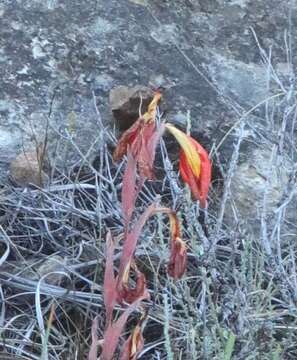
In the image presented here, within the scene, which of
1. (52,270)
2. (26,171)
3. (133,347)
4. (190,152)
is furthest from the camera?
(26,171)

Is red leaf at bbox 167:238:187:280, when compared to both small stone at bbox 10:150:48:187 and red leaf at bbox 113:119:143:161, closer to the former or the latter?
red leaf at bbox 113:119:143:161

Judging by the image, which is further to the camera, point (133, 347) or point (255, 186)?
point (255, 186)

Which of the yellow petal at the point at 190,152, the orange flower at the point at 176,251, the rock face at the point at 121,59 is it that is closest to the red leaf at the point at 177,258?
the orange flower at the point at 176,251

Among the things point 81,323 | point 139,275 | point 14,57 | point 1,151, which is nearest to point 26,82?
point 14,57

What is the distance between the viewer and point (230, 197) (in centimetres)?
187

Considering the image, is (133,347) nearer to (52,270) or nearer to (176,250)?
(176,250)

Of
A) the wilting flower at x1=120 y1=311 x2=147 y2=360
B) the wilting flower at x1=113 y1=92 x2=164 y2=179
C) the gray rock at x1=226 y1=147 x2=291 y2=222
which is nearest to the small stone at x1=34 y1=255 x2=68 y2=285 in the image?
the gray rock at x1=226 y1=147 x2=291 y2=222

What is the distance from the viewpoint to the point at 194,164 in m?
1.10

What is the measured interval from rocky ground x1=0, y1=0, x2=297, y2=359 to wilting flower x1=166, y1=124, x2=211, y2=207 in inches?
10.8

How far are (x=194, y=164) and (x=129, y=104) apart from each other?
0.92m

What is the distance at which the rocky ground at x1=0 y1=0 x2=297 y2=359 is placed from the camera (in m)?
1.61

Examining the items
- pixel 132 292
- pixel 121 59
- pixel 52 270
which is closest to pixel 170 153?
pixel 121 59

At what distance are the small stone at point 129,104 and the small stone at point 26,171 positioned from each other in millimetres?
195

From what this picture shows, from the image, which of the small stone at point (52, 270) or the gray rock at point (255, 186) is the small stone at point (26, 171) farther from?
the gray rock at point (255, 186)
